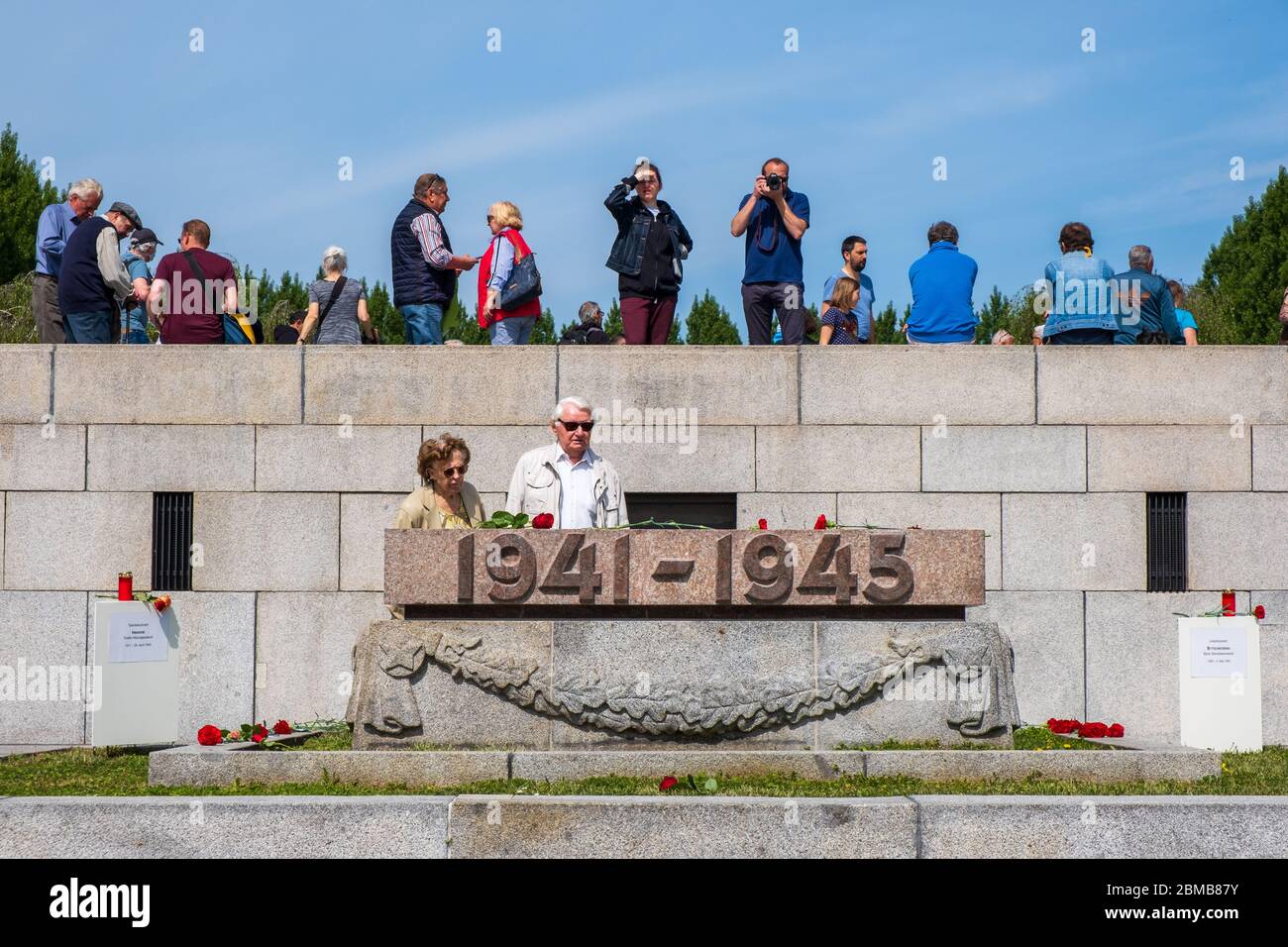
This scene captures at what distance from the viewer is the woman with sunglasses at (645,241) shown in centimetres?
1352

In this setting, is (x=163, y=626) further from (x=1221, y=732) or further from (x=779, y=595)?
(x=1221, y=732)

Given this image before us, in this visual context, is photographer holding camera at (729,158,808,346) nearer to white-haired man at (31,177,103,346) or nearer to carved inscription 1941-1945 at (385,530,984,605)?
carved inscription 1941-1945 at (385,530,984,605)

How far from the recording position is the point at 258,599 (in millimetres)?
12984

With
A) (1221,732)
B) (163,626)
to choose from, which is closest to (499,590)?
(163,626)

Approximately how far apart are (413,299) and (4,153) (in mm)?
36903

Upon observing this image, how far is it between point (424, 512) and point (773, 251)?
466 centimetres

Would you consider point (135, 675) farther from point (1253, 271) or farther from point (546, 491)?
point (1253, 271)

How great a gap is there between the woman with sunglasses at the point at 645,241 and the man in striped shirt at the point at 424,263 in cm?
132

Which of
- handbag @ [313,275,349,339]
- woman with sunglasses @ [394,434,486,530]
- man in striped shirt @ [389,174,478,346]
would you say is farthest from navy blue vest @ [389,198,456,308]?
woman with sunglasses @ [394,434,486,530]

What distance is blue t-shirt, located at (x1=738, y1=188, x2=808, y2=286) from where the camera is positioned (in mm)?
13547

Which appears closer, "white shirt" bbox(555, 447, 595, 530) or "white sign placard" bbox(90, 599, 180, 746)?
"white shirt" bbox(555, 447, 595, 530)

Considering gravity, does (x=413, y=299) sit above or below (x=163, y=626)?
above

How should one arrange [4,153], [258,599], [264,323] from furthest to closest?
[4,153], [264,323], [258,599]

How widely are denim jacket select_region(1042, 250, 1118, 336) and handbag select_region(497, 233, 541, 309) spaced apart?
4.52 meters
